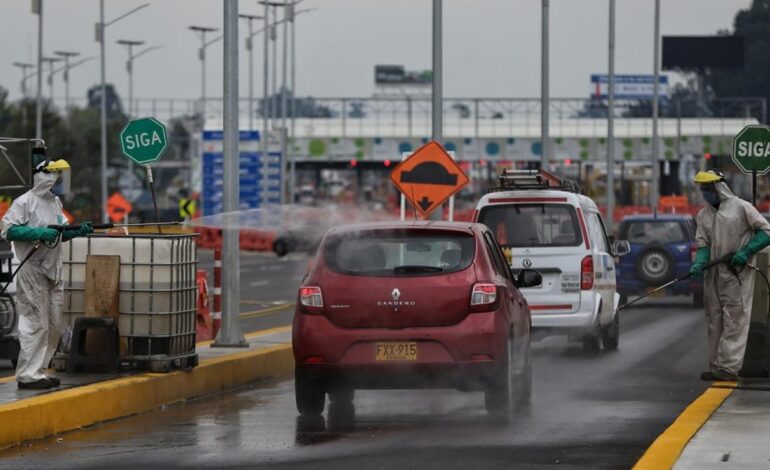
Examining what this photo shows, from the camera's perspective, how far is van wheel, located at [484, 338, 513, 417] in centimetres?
1348

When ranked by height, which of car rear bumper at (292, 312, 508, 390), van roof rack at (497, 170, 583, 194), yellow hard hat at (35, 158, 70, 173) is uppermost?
yellow hard hat at (35, 158, 70, 173)

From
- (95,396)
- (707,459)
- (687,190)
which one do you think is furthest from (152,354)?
(687,190)

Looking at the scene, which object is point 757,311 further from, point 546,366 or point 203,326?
point 203,326

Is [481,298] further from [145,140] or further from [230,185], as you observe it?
[145,140]

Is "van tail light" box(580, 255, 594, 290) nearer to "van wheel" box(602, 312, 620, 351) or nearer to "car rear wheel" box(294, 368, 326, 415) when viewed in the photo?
"van wheel" box(602, 312, 620, 351)

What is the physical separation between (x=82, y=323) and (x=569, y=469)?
5.88 meters

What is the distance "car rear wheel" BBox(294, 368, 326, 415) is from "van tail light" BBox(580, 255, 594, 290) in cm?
699

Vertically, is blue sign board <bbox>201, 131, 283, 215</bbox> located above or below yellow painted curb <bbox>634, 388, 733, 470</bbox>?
above

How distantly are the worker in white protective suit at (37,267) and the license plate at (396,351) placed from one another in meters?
2.55

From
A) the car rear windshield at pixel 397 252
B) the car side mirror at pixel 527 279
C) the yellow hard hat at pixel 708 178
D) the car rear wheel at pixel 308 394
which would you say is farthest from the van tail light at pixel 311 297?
the yellow hard hat at pixel 708 178

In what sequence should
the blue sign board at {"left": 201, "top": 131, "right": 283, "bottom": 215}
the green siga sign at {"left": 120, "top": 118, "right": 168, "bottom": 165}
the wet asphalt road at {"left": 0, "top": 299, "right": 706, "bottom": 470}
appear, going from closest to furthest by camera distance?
the wet asphalt road at {"left": 0, "top": 299, "right": 706, "bottom": 470} → the green siga sign at {"left": 120, "top": 118, "right": 168, "bottom": 165} → the blue sign board at {"left": 201, "top": 131, "right": 283, "bottom": 215}

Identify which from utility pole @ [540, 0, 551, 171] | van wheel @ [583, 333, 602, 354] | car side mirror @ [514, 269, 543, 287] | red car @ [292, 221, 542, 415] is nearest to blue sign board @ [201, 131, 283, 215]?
utility pole @ [540, 0, 551, 171]

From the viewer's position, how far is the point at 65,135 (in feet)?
300

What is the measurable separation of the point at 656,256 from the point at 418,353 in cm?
1836
